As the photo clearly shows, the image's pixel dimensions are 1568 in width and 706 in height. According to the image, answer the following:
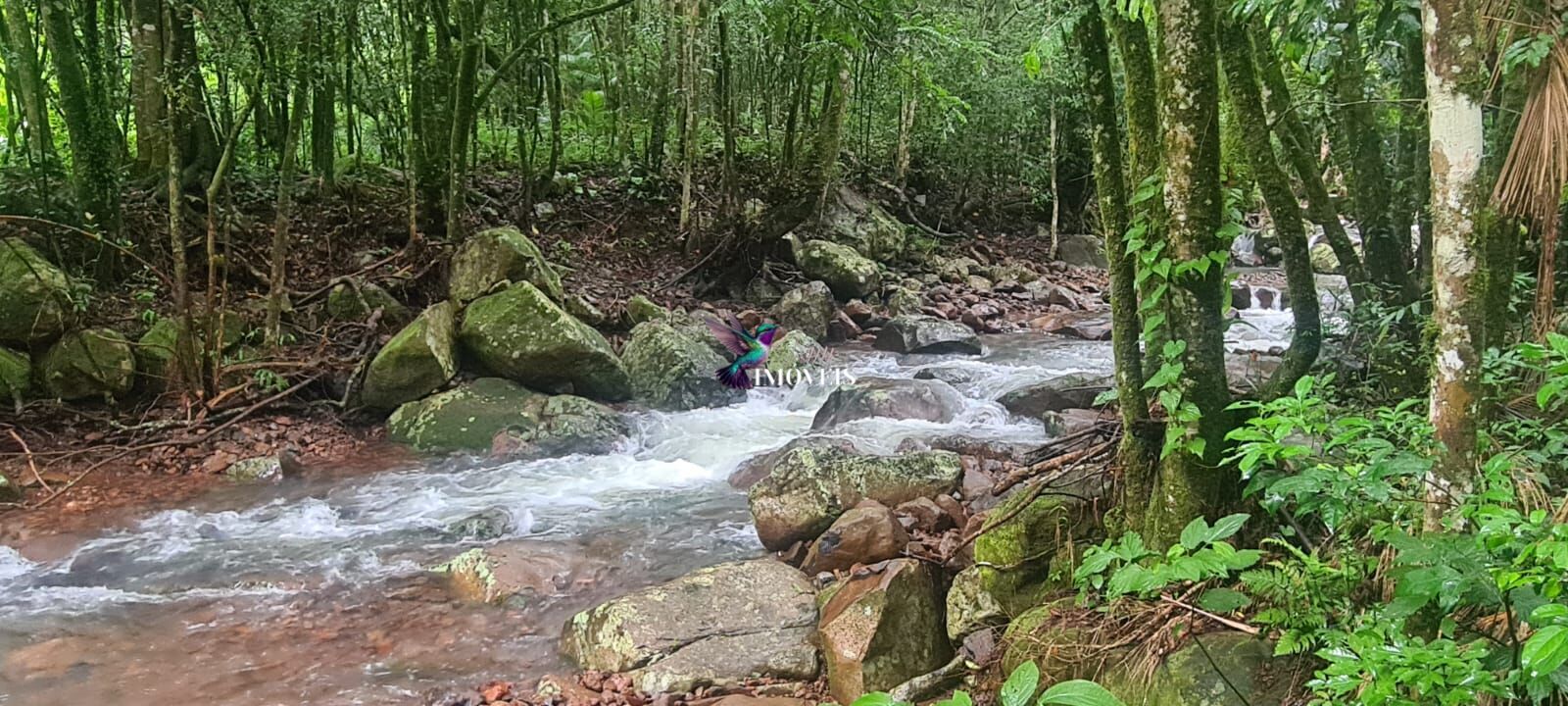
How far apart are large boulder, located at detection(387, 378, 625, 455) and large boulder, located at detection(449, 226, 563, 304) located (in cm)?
144

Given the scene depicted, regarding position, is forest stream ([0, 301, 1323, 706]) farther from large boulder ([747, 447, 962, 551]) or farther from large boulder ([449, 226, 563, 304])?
large boulder ([449, 226, 563, 304])

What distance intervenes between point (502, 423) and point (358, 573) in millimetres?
2770

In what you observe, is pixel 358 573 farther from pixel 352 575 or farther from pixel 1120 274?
pixel 1120 274

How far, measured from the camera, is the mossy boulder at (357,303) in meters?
9.45

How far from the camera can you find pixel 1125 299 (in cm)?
375

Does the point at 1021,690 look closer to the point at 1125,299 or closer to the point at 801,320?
the point at 1125,299

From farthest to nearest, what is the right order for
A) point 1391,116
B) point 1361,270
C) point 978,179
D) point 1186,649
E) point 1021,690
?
point 978,179 → point 1391,116 → point 1361,270 → point 1186,649 → point 1021,690

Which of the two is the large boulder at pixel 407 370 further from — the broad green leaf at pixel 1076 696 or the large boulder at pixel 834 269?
the broad green leaf at pixel 1076 696

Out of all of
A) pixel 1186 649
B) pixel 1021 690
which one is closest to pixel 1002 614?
A: pixel 1186 649

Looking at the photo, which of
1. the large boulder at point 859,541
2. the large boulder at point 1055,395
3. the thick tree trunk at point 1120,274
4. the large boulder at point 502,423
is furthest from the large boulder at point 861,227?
the thick tree trunk at point 1120,274

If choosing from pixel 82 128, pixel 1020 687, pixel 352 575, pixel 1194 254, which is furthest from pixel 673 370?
pixel 1020 687

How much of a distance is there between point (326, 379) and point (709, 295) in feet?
19.3

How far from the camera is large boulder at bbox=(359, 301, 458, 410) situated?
8.55 m

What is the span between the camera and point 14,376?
24.3 ft
